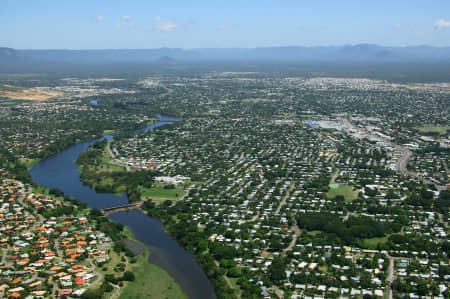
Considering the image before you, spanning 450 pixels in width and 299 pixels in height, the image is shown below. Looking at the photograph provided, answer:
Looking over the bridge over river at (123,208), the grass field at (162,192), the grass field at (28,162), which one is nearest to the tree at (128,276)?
the bridge over river at (123,208)

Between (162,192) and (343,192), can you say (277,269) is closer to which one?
(343,192)

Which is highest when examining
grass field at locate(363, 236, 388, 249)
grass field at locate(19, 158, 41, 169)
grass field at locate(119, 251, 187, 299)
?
grass field at locate(363, 236, 388, 249)

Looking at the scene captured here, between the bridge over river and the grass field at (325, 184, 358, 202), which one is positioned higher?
the grass field at (325, 184, 358, 202)

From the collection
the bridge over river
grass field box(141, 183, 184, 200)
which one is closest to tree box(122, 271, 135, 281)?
the bridge over river

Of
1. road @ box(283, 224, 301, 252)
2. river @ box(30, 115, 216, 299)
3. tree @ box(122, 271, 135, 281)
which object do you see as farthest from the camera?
road @ box(283, 224, 301, 252)

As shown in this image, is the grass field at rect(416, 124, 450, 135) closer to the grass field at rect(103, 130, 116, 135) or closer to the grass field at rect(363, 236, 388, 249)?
the grass field at rect(363, 236, 388, 249)

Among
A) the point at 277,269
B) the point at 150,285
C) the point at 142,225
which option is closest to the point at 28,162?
the point at 142,225
